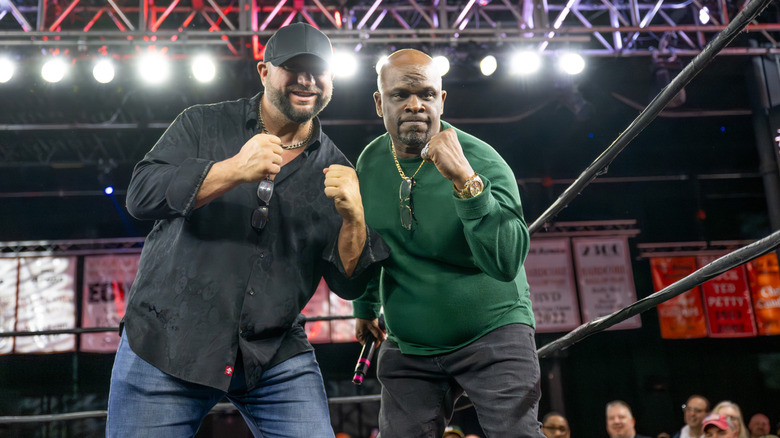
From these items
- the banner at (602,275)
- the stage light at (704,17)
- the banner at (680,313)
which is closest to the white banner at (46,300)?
the banner at (602,275)

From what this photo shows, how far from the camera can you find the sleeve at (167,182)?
1181 mm

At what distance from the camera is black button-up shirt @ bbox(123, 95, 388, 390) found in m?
1.21

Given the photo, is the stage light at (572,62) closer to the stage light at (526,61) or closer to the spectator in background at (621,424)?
the stage light at (526,61)

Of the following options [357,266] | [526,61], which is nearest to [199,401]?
[357,266]

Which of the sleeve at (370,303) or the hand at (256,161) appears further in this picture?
the sleeve at (370,303)

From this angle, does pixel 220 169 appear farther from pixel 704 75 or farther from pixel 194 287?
pixel 704 75

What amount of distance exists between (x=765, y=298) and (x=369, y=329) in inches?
304

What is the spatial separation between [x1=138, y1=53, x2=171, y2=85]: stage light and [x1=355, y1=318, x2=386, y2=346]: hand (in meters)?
4.39

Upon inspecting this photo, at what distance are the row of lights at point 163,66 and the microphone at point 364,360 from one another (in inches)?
156

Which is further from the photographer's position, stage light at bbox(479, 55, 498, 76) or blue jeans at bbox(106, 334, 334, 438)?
stage light at bbox(479, 55, 498, 76)

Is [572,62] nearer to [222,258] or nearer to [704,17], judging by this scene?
[704,17]

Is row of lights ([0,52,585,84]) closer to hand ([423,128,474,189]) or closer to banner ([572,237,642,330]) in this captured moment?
banner ([572,237,642,330])

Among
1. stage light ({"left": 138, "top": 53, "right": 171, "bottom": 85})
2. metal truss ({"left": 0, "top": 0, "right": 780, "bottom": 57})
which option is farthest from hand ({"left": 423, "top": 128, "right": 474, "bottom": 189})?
stage light ({"left": 138, "top": 53, "right": 171, "bottom": 85})

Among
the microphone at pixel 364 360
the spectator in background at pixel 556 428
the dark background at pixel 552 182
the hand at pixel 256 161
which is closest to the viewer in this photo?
the hand at pixel 256 161
